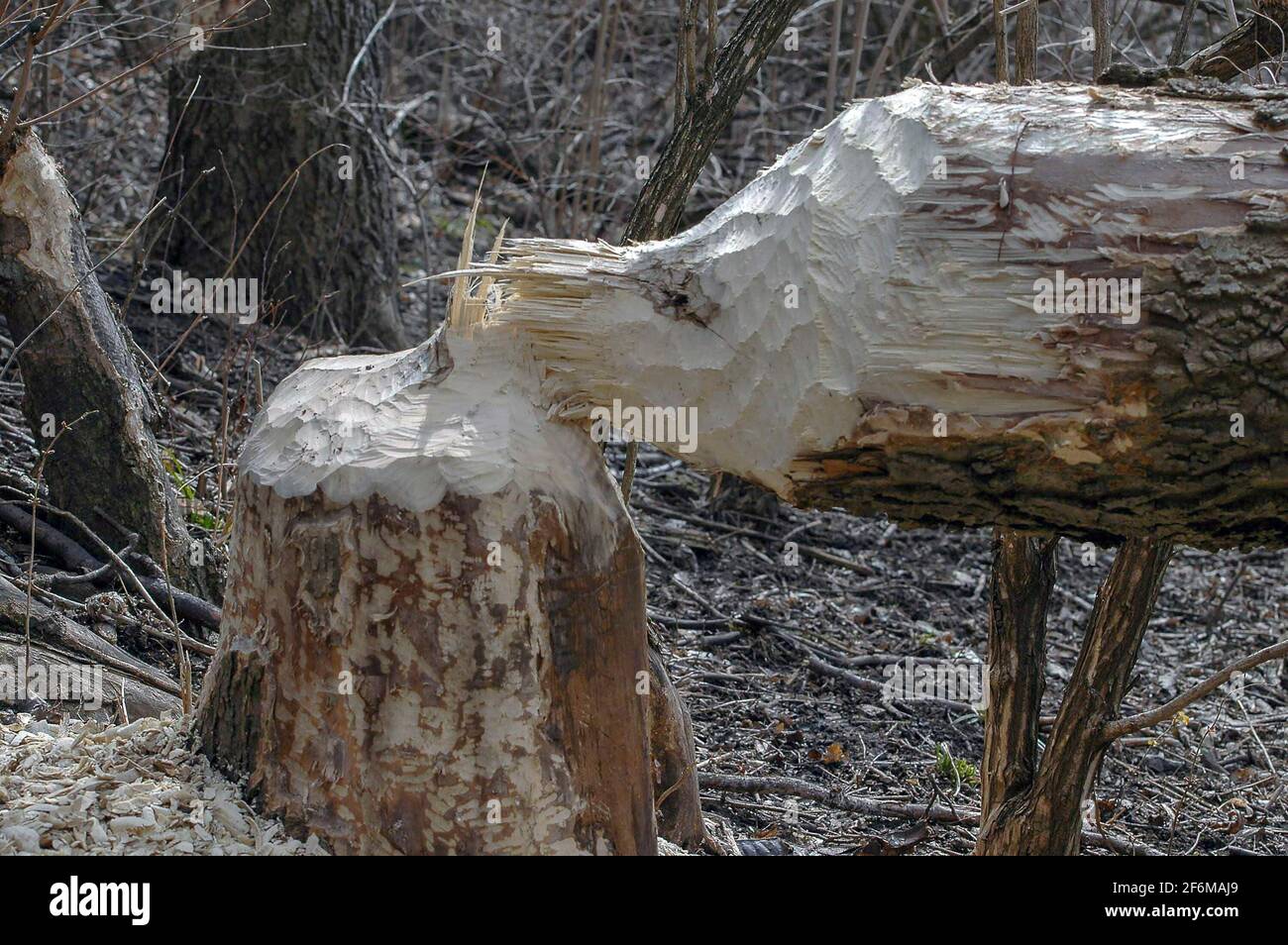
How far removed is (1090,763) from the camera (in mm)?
3021

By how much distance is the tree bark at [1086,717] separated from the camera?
9.43 feet

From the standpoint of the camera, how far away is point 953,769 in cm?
380

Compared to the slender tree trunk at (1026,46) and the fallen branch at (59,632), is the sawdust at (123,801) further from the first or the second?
the slender tree trunk at (1026,46)

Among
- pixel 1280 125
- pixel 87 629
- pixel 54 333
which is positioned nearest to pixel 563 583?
pixel 1280 125

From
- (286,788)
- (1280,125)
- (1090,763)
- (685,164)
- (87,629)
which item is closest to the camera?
(1280,125)

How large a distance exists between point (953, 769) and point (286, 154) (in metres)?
4.17

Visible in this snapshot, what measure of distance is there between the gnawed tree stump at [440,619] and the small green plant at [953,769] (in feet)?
5.51

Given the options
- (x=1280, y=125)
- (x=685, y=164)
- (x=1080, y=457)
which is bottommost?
(x=1080, y=457)

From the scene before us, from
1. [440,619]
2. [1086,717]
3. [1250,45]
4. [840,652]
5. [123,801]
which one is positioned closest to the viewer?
[440,619]

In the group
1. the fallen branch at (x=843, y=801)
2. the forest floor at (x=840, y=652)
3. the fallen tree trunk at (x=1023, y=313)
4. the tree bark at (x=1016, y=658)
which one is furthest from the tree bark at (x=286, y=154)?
the fallen tree trunk at (x=1023, y=313)

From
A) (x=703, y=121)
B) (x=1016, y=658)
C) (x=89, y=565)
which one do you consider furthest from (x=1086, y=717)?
(x=89, y=565)

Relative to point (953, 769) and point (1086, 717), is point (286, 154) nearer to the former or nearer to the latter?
point (953, 769)
